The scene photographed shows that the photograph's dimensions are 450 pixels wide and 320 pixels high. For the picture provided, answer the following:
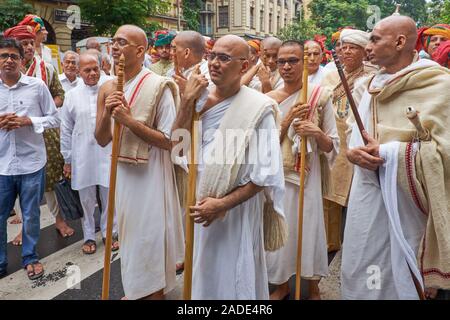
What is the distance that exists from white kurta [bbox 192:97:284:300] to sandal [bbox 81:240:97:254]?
238 centimetres

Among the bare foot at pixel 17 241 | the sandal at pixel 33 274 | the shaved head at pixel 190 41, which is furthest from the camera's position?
the bare foot at pixel 17 241

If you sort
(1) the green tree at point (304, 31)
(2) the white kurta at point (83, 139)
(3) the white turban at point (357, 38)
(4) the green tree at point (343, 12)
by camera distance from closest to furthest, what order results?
(3) the white turban at point (357, 38) → (2) the white kurta at point (83, 139) → (4) the green tree at point (343, 12) → (1) the green tree at point (304, 31)

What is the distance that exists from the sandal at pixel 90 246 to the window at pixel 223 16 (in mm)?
47913

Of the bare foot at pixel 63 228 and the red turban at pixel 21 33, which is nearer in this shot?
the red turban at pixel 21 33

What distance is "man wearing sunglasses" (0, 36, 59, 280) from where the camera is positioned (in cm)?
413

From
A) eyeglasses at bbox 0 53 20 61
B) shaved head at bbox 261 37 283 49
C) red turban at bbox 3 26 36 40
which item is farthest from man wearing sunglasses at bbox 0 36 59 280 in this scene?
shaved head at bbox 261 37 283 49

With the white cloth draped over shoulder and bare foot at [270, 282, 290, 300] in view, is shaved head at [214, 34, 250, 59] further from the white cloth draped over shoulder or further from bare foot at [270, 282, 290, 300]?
bare foot at [270, 282, 290, 300]

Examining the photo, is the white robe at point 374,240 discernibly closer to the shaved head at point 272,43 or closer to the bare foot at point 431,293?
the bare foot at point 431,293

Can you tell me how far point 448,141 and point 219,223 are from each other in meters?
1.54

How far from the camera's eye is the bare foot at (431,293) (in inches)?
117

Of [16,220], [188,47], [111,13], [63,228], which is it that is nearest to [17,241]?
[63,228]

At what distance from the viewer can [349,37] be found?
16.0ft

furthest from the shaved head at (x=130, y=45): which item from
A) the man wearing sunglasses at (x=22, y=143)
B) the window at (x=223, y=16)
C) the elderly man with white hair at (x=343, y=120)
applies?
the window at (x=223, y=16)

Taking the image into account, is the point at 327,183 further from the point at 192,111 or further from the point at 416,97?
the point at 192,111
